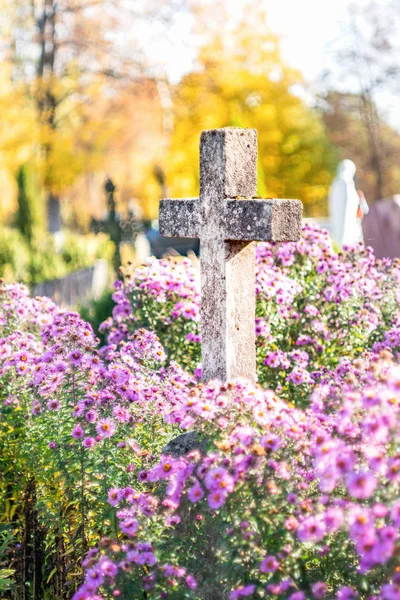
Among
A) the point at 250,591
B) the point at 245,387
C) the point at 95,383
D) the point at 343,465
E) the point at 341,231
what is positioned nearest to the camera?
the point at 343,465

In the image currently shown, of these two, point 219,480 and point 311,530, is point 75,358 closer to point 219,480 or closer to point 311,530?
point 219,480

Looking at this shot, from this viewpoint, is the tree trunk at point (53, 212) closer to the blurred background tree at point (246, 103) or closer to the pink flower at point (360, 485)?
the blurred background tree at point (246, 103)

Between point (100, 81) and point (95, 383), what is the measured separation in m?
20.0

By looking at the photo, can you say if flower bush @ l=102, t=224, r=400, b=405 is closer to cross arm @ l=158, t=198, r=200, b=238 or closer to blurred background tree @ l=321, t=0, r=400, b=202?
cross arm @ l=158, t=198, r=200, b=238

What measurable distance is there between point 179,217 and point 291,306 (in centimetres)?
121

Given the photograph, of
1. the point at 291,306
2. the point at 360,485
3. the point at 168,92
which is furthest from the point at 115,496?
the point at 168,92

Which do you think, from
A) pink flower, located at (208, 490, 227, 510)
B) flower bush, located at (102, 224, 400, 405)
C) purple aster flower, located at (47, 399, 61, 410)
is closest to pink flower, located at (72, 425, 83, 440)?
purple aster flower, located at (47, 399, 61, 410)

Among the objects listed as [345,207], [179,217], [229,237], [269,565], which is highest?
[345,207]

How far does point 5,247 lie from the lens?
45.5 ft

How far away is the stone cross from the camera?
3.15 m

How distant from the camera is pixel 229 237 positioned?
3189 millimetres

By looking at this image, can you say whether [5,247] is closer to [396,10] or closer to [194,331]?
[194,331]

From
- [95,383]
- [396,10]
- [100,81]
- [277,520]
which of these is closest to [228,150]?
[95,383]

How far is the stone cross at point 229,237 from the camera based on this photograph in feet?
10.3
